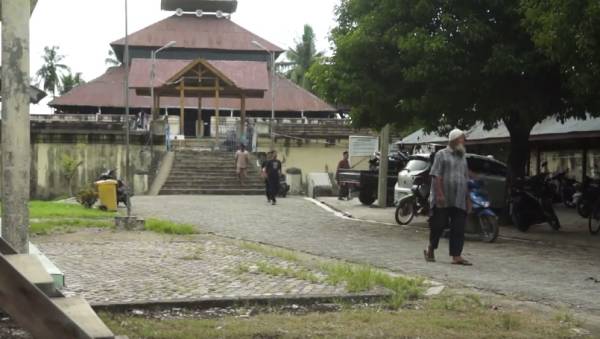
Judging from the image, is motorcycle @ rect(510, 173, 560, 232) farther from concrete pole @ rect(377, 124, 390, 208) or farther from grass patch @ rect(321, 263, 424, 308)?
grass patch @ rect(321, 263, 424, 308)

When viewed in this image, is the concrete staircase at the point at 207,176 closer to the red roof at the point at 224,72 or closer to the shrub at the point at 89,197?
the shrub at the point at 89,197

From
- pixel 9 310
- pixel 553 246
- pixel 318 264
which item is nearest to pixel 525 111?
pixel 553 246

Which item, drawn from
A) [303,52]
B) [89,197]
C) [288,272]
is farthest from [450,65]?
[303,52]

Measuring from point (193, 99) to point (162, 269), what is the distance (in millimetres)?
38299

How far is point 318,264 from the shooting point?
30.6 ft

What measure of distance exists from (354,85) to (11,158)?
31.1 ft

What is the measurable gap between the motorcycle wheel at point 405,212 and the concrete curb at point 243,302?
860 centimetres

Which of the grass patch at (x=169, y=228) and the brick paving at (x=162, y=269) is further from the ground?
the brick paving at (x=162, y=269)

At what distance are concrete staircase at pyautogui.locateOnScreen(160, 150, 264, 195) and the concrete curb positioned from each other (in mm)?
20681

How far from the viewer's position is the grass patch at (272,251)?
995 cm

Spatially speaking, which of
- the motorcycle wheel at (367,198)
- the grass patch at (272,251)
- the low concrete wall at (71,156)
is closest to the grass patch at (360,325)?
the grass patch at (272,251)

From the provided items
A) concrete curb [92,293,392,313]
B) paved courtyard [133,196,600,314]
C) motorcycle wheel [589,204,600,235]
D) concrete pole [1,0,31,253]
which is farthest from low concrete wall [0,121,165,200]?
concrete pole [1,0,31,253]

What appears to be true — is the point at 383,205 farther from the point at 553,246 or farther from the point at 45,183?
the point at 45,183

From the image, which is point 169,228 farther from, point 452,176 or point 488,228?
point 452,176
